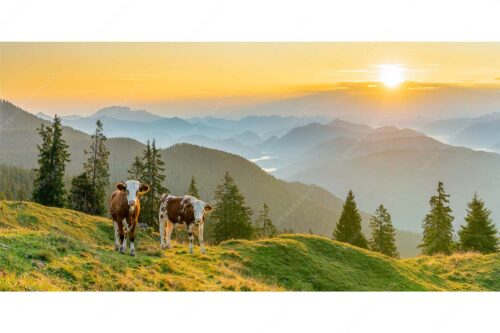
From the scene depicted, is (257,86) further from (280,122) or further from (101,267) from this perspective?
(101,267)

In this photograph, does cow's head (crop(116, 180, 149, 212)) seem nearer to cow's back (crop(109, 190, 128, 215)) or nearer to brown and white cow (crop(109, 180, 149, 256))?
brown and white cow (crop(109, 180, 149, 256))

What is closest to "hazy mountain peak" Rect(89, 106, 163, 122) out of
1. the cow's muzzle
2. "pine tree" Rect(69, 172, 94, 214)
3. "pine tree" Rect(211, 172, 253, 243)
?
the cow's muzzle

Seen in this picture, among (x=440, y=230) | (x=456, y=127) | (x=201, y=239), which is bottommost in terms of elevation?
(x=201, y=239)

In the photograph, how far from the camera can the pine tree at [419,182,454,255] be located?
43.8 m

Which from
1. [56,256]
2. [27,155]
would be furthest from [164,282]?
[27,155]

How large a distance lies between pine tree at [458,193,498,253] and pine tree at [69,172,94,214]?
34.2m

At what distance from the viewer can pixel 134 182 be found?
1722 centimetres

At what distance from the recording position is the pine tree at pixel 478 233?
4209 cm

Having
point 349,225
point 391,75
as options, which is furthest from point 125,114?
point 349,225

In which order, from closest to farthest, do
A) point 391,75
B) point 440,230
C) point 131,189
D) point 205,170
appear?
point 131,189 → point 391,75 → point 440,230 → point 205,170

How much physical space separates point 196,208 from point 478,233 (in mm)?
32052

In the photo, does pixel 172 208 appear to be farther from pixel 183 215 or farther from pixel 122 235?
pixel 122 235

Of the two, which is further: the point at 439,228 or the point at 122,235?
the point at 439,228

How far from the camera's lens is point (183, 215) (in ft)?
67.9
